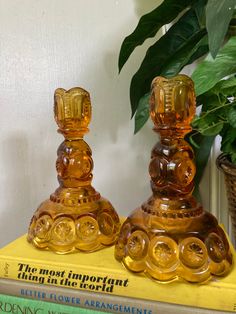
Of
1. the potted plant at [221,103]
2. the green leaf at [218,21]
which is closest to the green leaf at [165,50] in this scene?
the potted plant at [221,103]

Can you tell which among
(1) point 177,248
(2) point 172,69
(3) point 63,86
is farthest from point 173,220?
(3) point 63,86

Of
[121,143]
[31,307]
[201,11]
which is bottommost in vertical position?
[31,307]

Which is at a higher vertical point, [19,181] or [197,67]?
[197,67]

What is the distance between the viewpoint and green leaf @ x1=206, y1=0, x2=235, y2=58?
0.39 meters

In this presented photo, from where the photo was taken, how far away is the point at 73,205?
1.65 feet

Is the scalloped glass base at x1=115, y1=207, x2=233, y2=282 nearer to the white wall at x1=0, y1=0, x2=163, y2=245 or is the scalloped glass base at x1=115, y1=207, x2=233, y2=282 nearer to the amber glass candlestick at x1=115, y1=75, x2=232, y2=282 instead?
the amber glass candlestick at x1=115, y1=75, x2=232, y2=282

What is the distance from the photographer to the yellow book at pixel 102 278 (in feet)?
1.29

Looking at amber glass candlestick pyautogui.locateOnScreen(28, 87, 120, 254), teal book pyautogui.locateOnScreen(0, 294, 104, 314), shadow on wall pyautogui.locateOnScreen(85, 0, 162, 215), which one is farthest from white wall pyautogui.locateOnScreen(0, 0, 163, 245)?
teal book pyautogui.locateOnScreen(0, 294, 104, 314)

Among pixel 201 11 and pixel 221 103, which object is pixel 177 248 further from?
pixel 201 11

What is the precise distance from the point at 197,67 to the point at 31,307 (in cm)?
31

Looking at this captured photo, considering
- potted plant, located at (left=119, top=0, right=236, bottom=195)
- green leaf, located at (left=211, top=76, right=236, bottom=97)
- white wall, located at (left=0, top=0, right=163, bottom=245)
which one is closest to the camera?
green leaf, located at (left=211, top=76, right=236, bottom=97)

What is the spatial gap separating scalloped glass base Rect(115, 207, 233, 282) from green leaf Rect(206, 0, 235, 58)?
165mm

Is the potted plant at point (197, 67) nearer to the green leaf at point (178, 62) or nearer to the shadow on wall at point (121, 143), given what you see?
the green leaf at point (178, 62)

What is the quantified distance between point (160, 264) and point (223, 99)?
0.73ft
